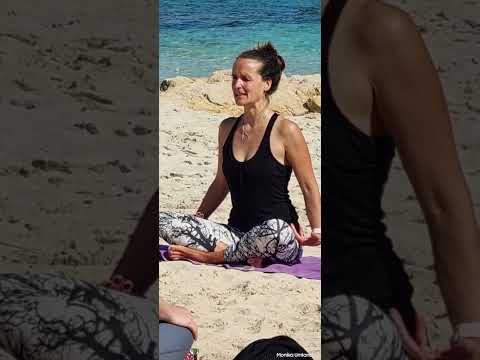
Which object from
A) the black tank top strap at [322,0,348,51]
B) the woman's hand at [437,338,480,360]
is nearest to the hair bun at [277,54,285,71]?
the black tank top strap at [322,0,348,51]

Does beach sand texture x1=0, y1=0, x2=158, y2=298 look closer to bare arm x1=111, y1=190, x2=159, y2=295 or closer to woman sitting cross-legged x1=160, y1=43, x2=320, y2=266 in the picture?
bare arm x1=111, y1=190, x2=159, y2=295

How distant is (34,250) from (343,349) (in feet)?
3.59

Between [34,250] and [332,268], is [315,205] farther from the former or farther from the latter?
[34,250]

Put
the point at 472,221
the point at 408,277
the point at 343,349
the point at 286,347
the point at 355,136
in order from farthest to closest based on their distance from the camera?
the point at 408,277
the point at 343,349
the point at 355,136
the point at 472,221
the point at 286,347

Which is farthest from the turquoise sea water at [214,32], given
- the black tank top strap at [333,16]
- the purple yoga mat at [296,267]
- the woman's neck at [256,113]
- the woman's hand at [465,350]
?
the woman's hand at [465,350]

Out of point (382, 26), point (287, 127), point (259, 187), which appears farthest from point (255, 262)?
point (382, 26)

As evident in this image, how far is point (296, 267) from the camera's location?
109 inches

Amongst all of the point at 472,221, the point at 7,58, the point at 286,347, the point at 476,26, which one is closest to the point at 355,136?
the point at 472,221

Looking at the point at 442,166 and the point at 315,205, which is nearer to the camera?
the point at 442,166

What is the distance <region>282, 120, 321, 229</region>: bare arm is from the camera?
107 inches

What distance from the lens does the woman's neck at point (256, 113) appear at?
108 inches

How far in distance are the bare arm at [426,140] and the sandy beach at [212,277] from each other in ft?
2.75

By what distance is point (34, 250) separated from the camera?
2820 mm

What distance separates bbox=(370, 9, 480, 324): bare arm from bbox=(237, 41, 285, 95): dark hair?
0.84 m
